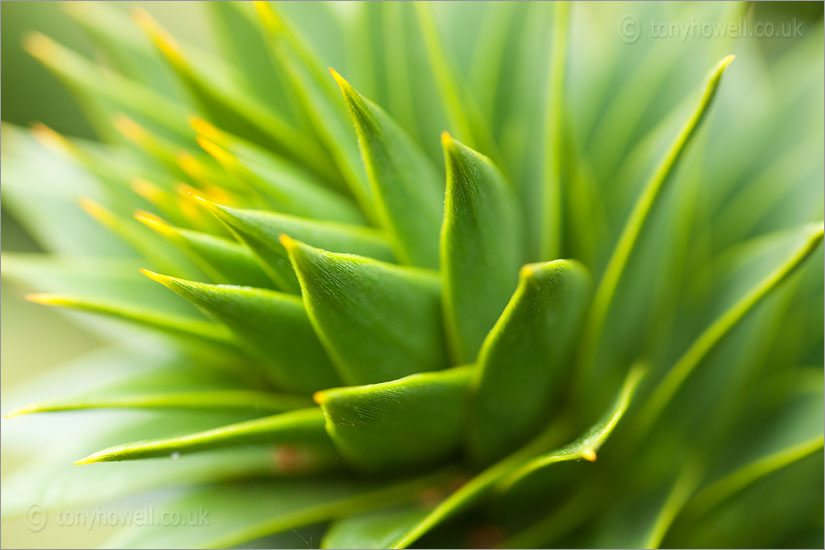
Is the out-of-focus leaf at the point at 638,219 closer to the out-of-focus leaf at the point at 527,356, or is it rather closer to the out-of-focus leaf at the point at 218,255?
the out-of-focus leaf at the point at 527,356

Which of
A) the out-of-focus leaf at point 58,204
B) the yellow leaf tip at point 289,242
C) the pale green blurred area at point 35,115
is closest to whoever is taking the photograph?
the yellow leaf tip at point 289,242

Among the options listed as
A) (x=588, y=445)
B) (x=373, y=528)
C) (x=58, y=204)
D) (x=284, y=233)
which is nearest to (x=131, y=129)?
(x=58, y=204)

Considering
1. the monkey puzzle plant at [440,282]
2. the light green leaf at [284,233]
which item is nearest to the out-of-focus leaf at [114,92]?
the monkey puzzle plant at [440,282]

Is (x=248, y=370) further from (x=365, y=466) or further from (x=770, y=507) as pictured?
(x=770, y=507)

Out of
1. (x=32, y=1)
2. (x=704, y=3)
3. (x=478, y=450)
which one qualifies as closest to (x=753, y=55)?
(x=704, y=3)

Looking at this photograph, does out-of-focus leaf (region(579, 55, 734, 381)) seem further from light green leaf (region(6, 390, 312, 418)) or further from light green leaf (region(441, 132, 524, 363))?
light green leaf (region(6, 390, 312, 418))

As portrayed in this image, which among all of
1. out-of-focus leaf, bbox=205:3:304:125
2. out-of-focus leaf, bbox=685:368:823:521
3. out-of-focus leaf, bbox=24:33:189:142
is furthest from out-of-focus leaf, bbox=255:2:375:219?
→ out-of-focus leaf, bbox=685:368:823:521
